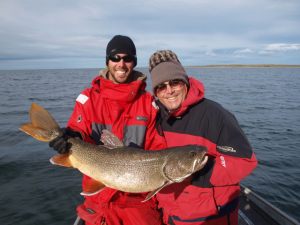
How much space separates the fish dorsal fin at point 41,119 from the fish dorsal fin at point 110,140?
0.74 m

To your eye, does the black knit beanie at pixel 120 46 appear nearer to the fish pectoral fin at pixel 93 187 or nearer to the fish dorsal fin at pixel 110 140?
the fish dorsal fin at pixel 110 140

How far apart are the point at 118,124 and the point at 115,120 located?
0.29ft

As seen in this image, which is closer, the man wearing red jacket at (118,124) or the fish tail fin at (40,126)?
the fish tail fin at (40,126)

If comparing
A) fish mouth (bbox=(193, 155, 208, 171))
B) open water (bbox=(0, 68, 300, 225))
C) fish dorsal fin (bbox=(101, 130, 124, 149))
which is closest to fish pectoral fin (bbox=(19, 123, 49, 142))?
fish dorsal fin (bbox=(101, 130, 124, 149))

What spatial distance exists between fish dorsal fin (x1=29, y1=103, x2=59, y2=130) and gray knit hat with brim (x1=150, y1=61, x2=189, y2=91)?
1.68 m

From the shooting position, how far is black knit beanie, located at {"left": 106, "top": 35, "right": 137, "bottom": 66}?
5469mm

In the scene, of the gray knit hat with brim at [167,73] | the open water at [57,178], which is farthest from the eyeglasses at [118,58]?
the open water at [57,178]

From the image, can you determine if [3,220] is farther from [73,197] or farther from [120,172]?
[120,172]

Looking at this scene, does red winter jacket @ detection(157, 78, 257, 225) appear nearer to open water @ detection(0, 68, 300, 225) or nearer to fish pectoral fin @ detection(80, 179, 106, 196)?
fish pectoral fin @ detection(80, 179, 106, 196)

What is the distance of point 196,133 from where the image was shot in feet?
15.5

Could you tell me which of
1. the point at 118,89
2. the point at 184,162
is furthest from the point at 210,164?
the point at 118,89

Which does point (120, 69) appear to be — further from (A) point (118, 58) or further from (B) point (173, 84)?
(B) point (173, 84)

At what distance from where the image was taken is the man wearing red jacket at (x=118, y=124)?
5.14 metres

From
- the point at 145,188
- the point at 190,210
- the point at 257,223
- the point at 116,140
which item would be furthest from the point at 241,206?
the point at 116,140
